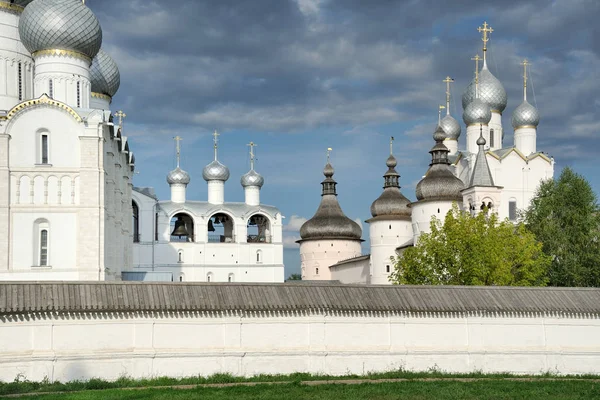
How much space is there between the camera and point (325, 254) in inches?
2247

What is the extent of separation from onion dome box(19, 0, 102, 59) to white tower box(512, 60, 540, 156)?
2501 cm

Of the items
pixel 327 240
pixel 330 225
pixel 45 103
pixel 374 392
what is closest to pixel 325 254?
pixel 327 240

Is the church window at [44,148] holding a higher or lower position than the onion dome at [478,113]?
lower

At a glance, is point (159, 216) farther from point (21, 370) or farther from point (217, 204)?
point (21, 370)

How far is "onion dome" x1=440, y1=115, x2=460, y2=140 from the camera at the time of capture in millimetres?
49438

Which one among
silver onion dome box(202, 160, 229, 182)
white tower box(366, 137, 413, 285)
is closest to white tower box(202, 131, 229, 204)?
silver onion dome box(202, 160, 229, 182)

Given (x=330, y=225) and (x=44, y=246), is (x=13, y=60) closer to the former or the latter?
(x=44, y=246)

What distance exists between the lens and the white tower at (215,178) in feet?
164

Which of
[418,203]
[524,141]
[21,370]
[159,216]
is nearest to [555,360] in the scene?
[21,370]

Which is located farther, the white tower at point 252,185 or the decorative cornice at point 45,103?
the white tower at point 252,185

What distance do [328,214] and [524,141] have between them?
16.7 m

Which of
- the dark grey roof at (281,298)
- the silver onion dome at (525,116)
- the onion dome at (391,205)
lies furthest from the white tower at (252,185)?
the dark grey roof at (281,298)

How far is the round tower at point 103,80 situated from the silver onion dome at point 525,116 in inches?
840

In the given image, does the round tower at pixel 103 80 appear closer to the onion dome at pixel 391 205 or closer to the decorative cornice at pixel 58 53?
the decorative cornice at pixel 58 53
